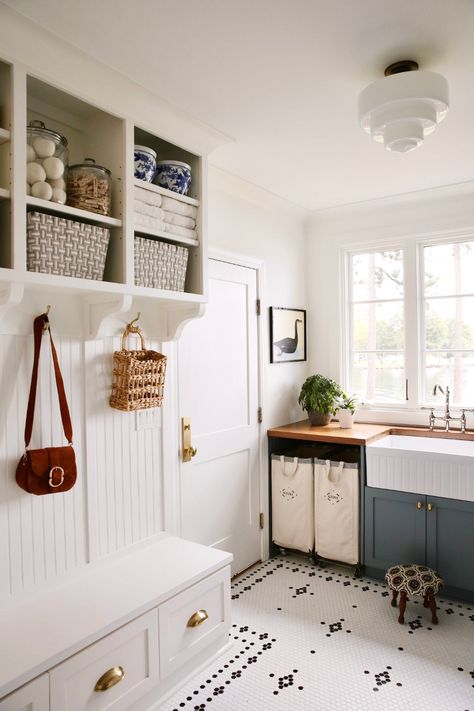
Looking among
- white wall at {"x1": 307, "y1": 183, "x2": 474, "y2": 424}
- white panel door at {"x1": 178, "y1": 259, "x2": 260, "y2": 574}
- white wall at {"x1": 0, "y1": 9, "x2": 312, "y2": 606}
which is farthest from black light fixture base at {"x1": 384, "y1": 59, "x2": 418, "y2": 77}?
white wall at {"x1": 307, "y1": 183, "x2": 474, "y2": 424}

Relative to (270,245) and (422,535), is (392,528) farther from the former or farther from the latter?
(270,245)

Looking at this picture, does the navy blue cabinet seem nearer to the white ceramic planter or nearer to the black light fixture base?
the white ceramic planter

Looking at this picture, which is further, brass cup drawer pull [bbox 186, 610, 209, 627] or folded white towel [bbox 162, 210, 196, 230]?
folded white towel [bbox 162, 210, 196, 230]

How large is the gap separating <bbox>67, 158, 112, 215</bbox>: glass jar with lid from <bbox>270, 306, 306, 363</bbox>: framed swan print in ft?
6.31

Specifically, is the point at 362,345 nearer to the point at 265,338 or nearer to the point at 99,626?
the point at 265,338

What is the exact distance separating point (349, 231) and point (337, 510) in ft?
6.81

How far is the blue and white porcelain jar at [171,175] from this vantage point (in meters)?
2.33

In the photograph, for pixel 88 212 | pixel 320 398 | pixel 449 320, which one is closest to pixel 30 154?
pixel 88 212

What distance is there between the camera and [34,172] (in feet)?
5.88

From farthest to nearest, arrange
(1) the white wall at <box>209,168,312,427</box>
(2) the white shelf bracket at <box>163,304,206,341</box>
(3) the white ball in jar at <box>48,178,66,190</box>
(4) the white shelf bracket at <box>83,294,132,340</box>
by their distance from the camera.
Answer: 1. (1) the white wall at <box>209,168,312,427</box>
2. (2) the white shelf bracket at <box>163,304,206,341</box>
3. (4) the white shelf bracket at <box>83,294,132,340</box>
4. (3) the white ball in jar at <box>48,178,66,190</box>

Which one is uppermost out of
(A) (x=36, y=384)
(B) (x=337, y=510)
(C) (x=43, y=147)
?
(C) (x=43, y=147)

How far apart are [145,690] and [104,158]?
2068mm

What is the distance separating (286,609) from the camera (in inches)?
115

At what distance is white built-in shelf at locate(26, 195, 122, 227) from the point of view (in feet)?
5.83
